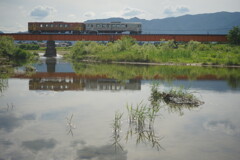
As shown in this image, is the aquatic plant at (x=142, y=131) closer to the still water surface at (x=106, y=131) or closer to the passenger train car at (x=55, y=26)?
the still water surface at (x=106, y=131)

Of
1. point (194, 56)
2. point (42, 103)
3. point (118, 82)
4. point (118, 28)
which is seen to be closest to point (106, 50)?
point (118, 28)

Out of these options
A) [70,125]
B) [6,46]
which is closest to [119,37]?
[6,46]

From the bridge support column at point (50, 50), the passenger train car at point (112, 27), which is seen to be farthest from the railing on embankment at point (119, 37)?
the bridge support column at point (50, 50)

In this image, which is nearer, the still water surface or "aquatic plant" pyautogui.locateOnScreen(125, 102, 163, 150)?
the still water surface

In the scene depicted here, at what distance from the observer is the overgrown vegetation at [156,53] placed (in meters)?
56.9

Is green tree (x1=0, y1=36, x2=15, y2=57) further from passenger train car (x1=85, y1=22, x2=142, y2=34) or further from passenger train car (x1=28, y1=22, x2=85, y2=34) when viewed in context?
A: passenger train car (x1=85, y1=22, x2=142, y2=34)

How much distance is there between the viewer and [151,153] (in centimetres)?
1019

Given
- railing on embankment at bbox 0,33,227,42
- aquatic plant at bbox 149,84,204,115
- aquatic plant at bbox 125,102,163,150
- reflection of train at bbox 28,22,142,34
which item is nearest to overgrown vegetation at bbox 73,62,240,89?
aquatic plant at bbox 149,84,204,115

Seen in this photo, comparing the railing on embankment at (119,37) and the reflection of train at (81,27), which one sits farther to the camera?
the railing on embankment at (119,37)

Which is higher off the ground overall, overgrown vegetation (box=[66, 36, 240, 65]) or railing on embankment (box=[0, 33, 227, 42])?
railing on embankment (box=[0, 33, 227, 42])

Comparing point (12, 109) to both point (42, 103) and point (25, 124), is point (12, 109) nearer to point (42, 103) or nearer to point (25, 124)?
point (42, 103)

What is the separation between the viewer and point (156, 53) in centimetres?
6038

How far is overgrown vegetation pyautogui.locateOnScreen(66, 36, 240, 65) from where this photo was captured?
Result: 56906mm

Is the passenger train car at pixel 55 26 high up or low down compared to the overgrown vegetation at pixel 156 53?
up
